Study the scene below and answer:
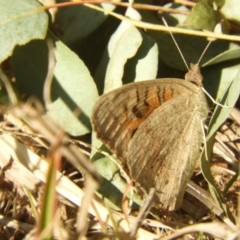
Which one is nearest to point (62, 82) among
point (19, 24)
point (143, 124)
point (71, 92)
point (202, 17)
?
point (71, 92)

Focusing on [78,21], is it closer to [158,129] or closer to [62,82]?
[62,82]

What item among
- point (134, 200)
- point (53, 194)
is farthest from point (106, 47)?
point (53, 194)

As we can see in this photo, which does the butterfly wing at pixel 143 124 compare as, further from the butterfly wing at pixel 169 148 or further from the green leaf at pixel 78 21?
the green leaf at pixel 78 21

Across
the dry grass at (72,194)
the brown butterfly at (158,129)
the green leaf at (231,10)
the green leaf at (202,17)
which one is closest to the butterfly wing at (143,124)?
the brown butterfly at (158,129)

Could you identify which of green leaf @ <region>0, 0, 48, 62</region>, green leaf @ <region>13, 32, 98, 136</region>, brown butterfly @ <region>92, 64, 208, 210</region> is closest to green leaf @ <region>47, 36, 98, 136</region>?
green leaf @ <region>13, 32, 98, 136</region>

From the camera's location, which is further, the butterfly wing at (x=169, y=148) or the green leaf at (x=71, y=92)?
the green leaf at (x=71, y=92)

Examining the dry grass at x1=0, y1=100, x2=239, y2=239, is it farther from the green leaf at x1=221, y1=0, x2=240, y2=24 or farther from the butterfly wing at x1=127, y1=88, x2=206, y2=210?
the green leaf at x1=221, y1=0, x2=240, y2=24
